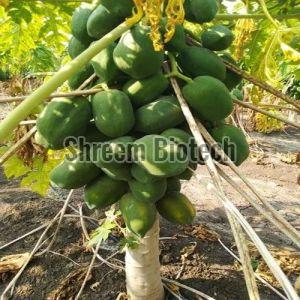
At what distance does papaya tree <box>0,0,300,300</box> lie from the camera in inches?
54.0

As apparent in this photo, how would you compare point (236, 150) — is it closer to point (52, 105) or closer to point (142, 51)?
point (142, 51)

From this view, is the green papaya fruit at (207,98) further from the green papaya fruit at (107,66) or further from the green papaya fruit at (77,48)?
the green papaya fruit at (77,48)

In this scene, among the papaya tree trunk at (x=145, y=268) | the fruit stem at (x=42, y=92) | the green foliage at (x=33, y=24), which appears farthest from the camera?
the green foliage at (x=33, y=24)

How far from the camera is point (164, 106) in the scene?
1.42m

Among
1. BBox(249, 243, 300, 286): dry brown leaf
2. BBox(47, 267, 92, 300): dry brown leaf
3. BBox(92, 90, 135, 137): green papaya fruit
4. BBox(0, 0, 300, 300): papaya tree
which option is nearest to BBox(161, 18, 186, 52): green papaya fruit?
BBox(0, 0, 300, 300): papaya tree

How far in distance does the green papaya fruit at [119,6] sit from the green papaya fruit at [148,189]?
1.99ft

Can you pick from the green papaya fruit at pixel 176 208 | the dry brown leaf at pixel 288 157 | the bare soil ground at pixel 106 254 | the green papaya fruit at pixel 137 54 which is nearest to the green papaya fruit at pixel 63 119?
the green papaya fruit at pixel 137 54

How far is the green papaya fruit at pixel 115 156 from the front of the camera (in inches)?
54.0

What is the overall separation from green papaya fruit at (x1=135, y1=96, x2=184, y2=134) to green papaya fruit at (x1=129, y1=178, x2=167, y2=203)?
0.19m

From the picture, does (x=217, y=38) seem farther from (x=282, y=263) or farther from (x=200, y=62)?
(x=282, y=263)

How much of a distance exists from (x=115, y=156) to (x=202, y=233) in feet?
6.35

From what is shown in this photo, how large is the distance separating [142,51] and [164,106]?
0.20 metres

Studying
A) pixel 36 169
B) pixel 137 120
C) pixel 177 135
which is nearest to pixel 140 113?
pixel 137 120

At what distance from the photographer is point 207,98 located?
1.41 metres
